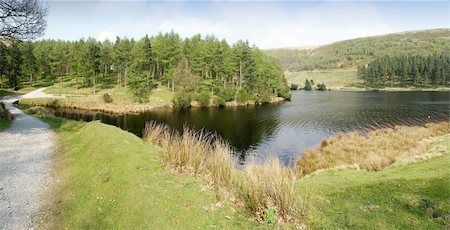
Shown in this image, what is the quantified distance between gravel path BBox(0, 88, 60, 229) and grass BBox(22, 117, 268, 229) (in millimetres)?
516

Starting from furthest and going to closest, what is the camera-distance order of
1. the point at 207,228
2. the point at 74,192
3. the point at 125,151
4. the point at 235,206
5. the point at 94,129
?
the point at 94,129 < the point at 125,151 < the point at 74,192 < the point at 235,206 < the point at 207,228

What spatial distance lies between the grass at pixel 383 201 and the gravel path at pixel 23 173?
29.4 feet

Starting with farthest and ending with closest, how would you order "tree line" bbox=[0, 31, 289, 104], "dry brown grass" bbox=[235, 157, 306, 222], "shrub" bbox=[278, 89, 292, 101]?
"shrub" bbox=[278, 89, 292, 101], "tree line" bbox=[0, 31, 289, 104], "dry brown grass" bbox=[235, 157, 306, 222]

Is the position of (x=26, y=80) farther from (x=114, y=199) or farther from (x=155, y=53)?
(x=114, y=199)

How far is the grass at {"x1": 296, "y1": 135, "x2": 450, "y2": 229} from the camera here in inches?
321

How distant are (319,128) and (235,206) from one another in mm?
38649

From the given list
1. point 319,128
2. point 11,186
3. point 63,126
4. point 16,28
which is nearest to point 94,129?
point 63,126

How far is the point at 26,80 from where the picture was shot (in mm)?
101875

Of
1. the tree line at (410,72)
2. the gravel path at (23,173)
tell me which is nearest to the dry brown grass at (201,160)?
the gravel path at (23,173)

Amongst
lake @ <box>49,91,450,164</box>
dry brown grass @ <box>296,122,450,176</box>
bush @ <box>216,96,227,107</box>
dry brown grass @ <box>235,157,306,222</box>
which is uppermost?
dry brown grass @ <box>235,157,306,222</box>

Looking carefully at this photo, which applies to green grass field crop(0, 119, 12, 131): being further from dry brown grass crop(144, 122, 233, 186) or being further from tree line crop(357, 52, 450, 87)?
tree line crop(357, 52, 450, 87)

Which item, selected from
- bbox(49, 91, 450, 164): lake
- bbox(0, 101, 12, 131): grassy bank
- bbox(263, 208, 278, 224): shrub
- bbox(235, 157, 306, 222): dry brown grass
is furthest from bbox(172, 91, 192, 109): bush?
bbox(263, 208, 278, 224): shrub

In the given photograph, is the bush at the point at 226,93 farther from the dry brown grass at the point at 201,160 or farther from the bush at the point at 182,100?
the dry brown grass at the point at 201,160

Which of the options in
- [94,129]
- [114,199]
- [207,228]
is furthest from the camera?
[94,129]
